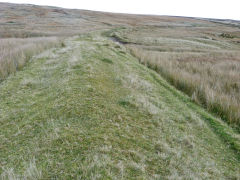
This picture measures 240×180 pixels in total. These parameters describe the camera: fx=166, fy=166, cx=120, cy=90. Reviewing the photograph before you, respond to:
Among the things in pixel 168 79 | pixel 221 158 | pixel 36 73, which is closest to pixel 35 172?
pixel 221 158

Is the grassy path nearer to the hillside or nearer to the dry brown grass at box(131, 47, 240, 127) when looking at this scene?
the hillside

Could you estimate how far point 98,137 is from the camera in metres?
3.60

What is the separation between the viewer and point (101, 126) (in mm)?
3994

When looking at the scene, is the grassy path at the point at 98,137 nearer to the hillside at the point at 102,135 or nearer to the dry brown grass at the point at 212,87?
the hillside at the point at 102,135

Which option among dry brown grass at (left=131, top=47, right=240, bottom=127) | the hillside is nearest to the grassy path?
the hillside

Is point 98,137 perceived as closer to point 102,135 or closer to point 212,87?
point 102,135

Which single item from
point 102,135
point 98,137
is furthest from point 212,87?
point 98,137

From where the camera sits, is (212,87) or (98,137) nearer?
(98,137)

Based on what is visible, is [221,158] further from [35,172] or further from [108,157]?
[35,172]

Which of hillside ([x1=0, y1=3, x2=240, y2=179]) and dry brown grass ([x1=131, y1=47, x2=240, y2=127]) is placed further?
dry brown grass ([x1=131, y1=47, x2=240, y2=127])

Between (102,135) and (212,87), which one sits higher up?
(212,87)

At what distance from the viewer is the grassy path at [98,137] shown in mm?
2951

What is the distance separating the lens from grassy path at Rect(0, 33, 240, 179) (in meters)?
2.95

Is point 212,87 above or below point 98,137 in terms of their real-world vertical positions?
above
